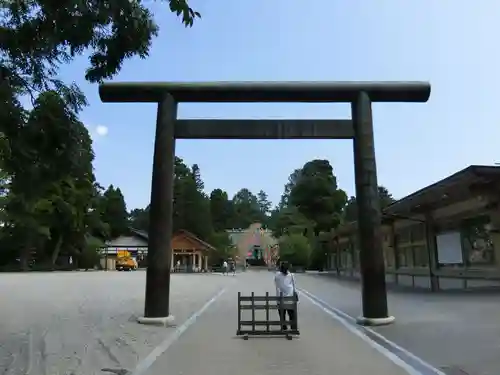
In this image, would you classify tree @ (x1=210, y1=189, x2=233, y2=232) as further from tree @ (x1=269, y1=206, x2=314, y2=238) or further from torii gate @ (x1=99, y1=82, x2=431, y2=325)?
torii gate @ (x1=99, y1=82, x2=431, y2=325)

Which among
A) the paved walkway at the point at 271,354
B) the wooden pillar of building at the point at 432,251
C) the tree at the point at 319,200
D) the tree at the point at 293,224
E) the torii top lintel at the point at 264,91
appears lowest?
the paved walkway at the point at 271,354

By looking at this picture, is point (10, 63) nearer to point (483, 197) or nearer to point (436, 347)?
point (436, 347)

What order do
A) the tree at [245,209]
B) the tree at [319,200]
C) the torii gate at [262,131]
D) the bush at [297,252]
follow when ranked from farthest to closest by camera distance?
the tree at [245,209]
the tree at [319,200]
the bush at [297,252]
the torii gate at [262,131]

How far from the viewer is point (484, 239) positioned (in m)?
18.6

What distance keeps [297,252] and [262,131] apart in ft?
171

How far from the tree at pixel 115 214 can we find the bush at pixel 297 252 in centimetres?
2706

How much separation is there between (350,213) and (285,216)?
12336 millimetres

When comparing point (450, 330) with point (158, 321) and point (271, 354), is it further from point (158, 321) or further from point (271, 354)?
point (158, 321)

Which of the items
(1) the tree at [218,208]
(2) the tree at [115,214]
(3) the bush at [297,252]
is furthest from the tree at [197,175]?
(3) the bush at [297,252]

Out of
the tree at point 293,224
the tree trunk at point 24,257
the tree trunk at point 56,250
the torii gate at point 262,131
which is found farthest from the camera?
the tree at point 293,224

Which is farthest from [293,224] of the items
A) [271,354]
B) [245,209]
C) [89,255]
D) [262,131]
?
[271,354]

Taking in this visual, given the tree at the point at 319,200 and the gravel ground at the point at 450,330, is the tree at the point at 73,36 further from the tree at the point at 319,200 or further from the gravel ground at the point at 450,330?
the tree at the point at 319,200

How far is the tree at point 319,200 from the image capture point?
248 feet

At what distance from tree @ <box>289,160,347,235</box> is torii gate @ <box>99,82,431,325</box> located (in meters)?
62.4
